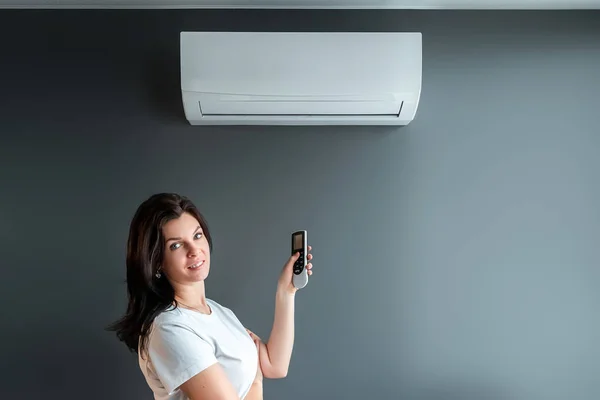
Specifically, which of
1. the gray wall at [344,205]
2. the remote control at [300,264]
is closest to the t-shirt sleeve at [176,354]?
the remote control at [300,264]

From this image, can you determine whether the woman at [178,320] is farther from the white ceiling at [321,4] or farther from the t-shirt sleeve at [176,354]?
the white ceiling at [321,4]

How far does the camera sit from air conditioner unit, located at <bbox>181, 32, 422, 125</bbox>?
7.72ft

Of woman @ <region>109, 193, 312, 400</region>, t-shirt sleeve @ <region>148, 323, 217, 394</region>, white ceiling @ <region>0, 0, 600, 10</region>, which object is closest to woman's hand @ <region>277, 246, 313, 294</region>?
woman @ <region>109, 193, 312, 400</region>

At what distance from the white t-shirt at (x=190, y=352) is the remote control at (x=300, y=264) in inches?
10.4

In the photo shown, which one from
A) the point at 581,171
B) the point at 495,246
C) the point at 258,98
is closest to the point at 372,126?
the point at 258,98

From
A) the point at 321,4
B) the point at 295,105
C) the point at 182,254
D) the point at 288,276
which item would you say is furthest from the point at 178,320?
the point at 321,4

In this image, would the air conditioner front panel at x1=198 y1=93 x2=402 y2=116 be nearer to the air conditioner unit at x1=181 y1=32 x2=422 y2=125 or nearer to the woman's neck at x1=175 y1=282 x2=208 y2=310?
the air conditioner unit at x1=181 y1=32 x2=422 y2=125

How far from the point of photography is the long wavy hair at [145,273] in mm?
1865

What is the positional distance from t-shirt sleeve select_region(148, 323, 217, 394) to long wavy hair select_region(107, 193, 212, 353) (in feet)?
0.20

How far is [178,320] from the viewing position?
1828 mm

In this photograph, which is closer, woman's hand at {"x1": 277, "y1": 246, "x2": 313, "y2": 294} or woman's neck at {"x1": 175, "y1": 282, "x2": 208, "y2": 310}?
woman's neck at {"x1": 175, "y1": 282, "x2": 208, "y2": 310}

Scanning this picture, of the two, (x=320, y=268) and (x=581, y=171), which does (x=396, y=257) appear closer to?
(x=320, y=268)

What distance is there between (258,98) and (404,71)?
1.67ft

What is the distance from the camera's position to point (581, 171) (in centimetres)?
259
